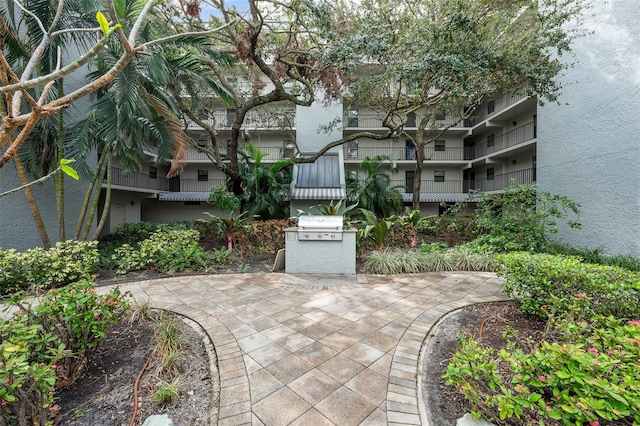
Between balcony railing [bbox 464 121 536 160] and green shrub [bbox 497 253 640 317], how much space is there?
14193mm

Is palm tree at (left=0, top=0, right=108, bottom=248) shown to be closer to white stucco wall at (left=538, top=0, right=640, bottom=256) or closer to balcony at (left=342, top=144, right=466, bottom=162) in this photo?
white stucco wall at (left=538, top=0, right=640, bottom=256)

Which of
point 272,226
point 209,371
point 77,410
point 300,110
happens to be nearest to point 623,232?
point 272,226

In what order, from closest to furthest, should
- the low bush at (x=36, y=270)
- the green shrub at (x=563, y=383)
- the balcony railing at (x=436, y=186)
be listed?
the green shrub at (x=563, y=383) → the low bush at (x=36, y=270) → the balcony railing at (x=436, y=186)

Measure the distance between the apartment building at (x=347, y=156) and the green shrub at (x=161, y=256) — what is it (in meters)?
6.71

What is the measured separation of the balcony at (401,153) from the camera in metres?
18.8

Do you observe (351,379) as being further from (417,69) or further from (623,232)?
(623,232)

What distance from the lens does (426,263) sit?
631 cm

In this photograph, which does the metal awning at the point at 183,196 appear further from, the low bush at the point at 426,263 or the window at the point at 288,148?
the low bush at the point at 426,263

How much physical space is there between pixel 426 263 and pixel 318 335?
13.3ft

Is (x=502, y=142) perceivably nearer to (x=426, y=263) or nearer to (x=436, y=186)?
(x=436, y=186)

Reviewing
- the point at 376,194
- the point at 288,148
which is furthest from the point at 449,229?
the point at 288,148

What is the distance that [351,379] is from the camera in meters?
2.48

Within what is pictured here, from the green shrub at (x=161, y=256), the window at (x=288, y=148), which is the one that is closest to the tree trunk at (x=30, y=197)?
the green shrub at (x=161, y=256)

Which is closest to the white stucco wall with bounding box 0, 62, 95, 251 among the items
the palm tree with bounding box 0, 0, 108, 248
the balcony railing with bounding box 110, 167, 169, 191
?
the palm tree with bounding box 0, 0, 108, 248
